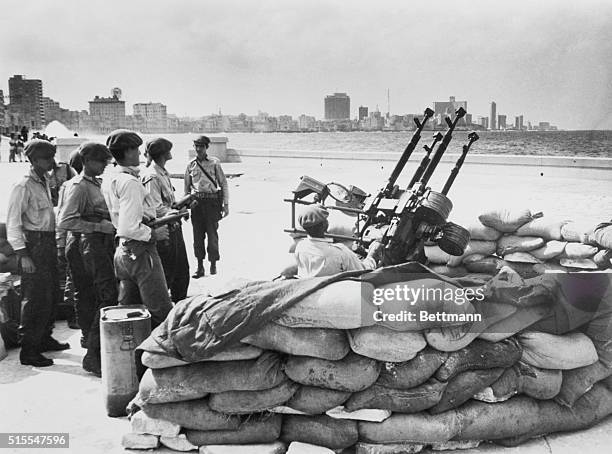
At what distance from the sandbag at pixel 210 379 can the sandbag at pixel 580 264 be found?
327 centimetres

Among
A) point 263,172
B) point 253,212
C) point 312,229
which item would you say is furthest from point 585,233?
point 263,172

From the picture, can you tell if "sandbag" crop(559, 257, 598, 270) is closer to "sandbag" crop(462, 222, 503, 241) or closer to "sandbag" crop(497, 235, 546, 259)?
"sandbag" crop(497, 235, 546, 259)

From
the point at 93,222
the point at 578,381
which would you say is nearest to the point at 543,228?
the point at 578,381

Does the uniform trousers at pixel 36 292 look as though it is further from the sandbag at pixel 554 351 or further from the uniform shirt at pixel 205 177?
the sandbag at pixel 554 351

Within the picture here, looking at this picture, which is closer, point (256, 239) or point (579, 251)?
point (579, 251)

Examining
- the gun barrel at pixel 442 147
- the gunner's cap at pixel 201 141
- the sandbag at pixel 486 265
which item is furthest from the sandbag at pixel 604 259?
the gunner's cap at pixel 201 141

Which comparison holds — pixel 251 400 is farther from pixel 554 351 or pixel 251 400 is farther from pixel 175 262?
pixel 175 262

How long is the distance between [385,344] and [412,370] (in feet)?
0.72

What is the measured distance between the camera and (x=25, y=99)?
461 inches

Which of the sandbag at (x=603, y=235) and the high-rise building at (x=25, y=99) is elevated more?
the high-rise building at (x=25, y=99)

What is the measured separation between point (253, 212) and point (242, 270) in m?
4.37

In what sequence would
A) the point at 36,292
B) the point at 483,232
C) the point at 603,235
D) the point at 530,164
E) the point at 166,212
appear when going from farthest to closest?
the point at 530,164 < the point at 483,232 < the point at 166,212 < the point at 603,235 < the point at 36,292

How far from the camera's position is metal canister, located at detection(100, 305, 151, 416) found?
4.05m

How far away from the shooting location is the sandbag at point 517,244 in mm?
6031
